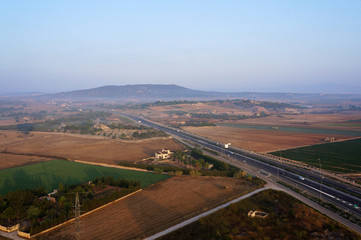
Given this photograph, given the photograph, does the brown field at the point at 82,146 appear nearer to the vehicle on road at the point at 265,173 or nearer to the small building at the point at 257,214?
the vehicle on road at the point at 265,173

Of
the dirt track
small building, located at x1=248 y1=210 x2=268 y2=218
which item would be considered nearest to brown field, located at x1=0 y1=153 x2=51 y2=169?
the dirt track

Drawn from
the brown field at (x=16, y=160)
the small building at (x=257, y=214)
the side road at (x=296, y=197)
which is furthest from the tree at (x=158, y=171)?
the brown field at (x=16, y=160)

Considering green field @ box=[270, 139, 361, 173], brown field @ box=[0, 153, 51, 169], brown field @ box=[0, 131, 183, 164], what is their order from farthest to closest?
brown field @ box=[0, 131, 183, 164], brown field @ box=[0, 153, 51, 169], green field @ box=[270, 139, 361, 173]

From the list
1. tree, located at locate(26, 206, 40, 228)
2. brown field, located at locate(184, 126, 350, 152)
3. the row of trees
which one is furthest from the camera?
brown field, located at locate(184, 126, 350, 152)

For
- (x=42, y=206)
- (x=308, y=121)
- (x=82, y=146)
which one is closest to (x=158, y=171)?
(x=42, y=206)

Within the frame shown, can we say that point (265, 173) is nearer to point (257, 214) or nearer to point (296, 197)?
point (296, 197)

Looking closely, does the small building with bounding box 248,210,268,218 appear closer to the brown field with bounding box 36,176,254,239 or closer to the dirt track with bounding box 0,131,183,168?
the brown field with bounding box 36,176,254,239
